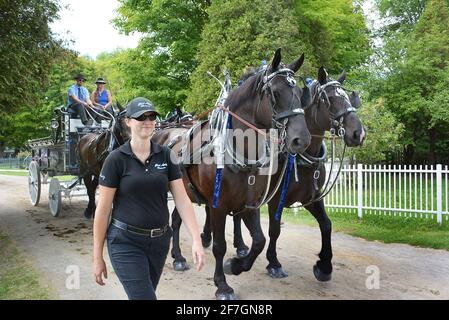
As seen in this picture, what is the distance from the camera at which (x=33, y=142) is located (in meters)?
13.8

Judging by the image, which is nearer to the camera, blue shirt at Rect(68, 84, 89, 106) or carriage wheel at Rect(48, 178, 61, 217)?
carriage wheel at Rect(48, 178, 61, 217)

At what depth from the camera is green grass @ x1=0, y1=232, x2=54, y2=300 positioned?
5.17 m

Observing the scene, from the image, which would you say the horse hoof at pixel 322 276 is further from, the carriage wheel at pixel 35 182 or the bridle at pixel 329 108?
the carriage wheel at pixel 35 182

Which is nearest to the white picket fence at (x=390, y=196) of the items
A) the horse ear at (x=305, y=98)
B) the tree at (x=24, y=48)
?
the horse ear at (x=305, y=98)

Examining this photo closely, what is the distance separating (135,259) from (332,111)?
3.88 metres

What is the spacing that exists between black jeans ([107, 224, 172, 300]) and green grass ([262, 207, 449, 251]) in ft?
20.0

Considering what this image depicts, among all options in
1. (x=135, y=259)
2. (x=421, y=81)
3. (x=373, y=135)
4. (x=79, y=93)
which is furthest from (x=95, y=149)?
(x=421, y=81)

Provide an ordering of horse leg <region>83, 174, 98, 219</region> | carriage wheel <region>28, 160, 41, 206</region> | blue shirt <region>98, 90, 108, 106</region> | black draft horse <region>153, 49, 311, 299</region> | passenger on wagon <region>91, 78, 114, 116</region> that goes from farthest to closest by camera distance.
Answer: carriage wheel <region>28, 160, 41, 206</region>, blue shirt <region>98, 90, 108, 106</region>, passenger on wagon <region>91, 78, 114, 116</region>, horse leg <region>83, 174, 98, 219</region>, black draft horse <region>153, 49, 311, 299</region>

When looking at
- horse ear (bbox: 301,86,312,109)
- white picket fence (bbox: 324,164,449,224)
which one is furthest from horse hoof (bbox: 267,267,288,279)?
white picket fence (bbox: 324,164,449,224)

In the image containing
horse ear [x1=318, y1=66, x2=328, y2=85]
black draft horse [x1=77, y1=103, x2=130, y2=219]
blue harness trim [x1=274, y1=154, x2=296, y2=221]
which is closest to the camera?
blue harness trim [x1=274, y1=154, x2=296, y2=221]

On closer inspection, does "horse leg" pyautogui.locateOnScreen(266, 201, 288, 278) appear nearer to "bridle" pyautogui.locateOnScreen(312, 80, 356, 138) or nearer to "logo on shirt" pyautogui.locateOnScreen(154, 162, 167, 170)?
"bridle" pyautogui.locateOnScreen(312, 80, 356, 138)
